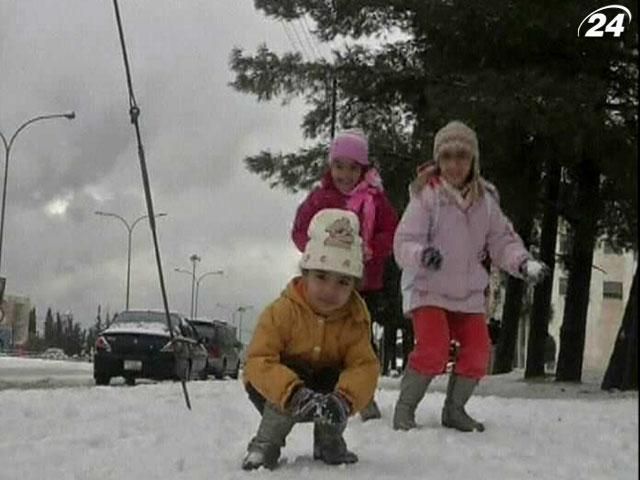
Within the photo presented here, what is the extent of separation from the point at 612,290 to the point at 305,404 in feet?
7.92

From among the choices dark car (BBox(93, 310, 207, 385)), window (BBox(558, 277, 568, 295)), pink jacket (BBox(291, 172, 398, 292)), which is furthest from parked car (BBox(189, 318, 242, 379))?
pink jacket (BBox(291, 172, 398, 292))

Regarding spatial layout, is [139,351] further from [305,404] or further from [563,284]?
[305,404]

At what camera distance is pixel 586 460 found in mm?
4363

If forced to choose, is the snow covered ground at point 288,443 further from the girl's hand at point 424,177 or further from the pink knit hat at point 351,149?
the pink knit hat at point 351,149

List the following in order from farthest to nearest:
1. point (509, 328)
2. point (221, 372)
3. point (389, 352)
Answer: point (389, 352) < point (221, 372) < point (509, 328)

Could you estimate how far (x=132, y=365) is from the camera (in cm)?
1761

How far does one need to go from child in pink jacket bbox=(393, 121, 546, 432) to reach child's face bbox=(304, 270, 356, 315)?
863 millimetres

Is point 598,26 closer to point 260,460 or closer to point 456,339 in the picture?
point 260,460

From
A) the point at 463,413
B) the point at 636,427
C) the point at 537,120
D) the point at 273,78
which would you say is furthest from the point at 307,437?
the point at 273,78

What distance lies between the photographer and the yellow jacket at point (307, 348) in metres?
4.07

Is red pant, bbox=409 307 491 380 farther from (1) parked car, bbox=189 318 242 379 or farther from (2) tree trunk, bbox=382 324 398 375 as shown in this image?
(2) tree trunk, bbox=382 324 398 375

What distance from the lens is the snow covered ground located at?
162 inches

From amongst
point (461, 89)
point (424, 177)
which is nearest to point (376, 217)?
point (424, 177)

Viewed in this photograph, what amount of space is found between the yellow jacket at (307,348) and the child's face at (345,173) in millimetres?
1378
